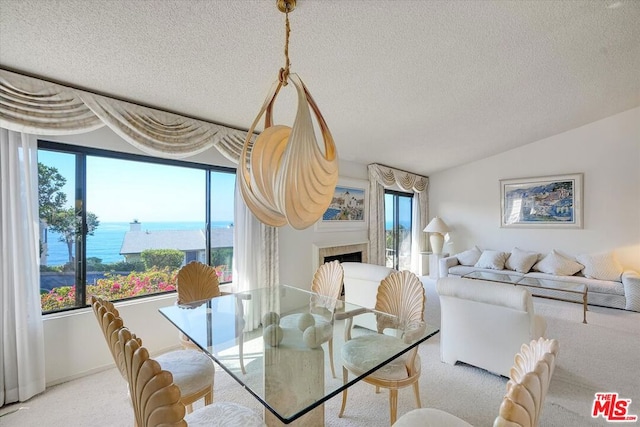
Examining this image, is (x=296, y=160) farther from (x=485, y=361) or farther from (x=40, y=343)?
(x=40, y=343)

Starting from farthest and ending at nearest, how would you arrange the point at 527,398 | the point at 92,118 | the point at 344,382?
the point at 92,118 → the point at 344,382 → the point at 527,398

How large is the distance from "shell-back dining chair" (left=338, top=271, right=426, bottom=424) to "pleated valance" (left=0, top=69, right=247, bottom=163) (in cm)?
230

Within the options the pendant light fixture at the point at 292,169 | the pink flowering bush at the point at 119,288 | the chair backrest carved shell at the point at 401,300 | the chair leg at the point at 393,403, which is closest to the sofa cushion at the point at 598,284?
the chair backrest carved shell at the point at 401,300

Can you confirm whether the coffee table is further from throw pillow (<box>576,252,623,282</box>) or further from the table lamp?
the table lamp

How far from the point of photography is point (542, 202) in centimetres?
534

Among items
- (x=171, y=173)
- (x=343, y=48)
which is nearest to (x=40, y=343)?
(x=171, y=173)

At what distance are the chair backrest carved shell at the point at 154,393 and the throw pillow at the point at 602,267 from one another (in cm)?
592

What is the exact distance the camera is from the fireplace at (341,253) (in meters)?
4.32

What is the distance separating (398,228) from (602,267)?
3.32m

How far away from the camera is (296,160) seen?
126 cm

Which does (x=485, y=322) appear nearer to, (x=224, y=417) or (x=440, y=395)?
(x=440, y=395)

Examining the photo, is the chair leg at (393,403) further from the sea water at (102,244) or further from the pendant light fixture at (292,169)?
the sea water at (102,244)

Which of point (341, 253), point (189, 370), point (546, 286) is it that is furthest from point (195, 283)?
point (546, 286)

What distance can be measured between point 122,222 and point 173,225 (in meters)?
0.47
